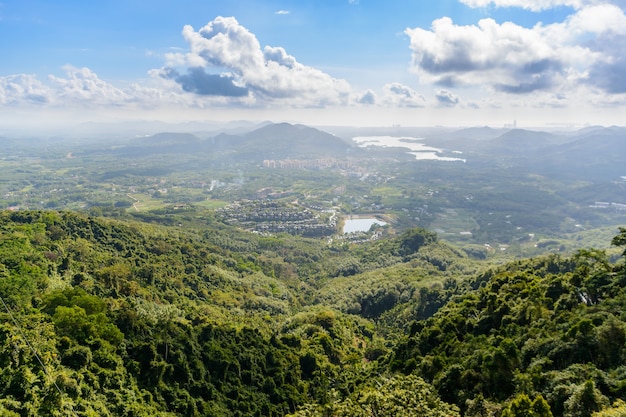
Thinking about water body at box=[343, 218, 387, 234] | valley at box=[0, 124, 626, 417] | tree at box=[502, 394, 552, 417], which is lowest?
water body at box=[343, 218, 387, 234]

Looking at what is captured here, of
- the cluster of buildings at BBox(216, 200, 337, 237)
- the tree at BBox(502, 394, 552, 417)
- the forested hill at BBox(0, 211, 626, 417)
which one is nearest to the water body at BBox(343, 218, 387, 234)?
the cluster of buildings at BBox(216, 200, 337, 237)

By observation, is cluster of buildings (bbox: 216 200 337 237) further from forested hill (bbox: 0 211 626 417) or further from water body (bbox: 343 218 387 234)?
forested hill (bbox: 0 211 626 417)

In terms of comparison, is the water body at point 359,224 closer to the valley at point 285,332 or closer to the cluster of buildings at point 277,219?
the cluster of buildings at point 277,219

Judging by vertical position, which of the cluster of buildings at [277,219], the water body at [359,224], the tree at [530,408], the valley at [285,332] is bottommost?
the water body at [359,224]

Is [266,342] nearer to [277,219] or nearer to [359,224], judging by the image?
[277,219]

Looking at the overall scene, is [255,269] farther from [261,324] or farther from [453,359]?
[453,359]

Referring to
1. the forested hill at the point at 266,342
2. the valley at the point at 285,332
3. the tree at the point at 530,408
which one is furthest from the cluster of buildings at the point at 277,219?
the tree at the point at 530,408
